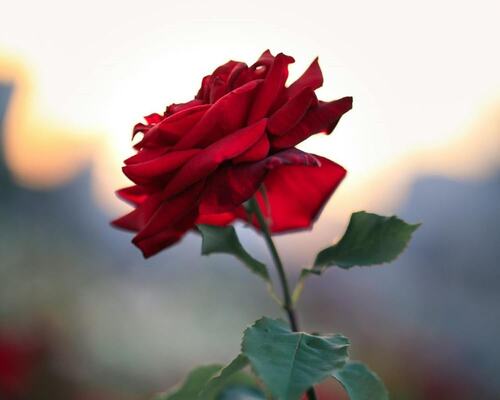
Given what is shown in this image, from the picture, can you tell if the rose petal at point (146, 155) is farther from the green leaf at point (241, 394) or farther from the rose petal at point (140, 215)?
the green leaf at point (241, 394)

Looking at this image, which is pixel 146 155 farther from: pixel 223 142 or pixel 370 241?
pixel 370 241

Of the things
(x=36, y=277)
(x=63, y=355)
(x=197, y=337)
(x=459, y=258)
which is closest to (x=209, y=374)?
(x=63, y=355)

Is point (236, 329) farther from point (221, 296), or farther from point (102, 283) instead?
point (102, 283)

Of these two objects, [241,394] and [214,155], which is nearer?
[214,155]

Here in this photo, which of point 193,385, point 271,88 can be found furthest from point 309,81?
point 193,385

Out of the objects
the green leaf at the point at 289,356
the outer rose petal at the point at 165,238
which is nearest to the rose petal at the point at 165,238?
the outer rose petal at the point at 165,238
